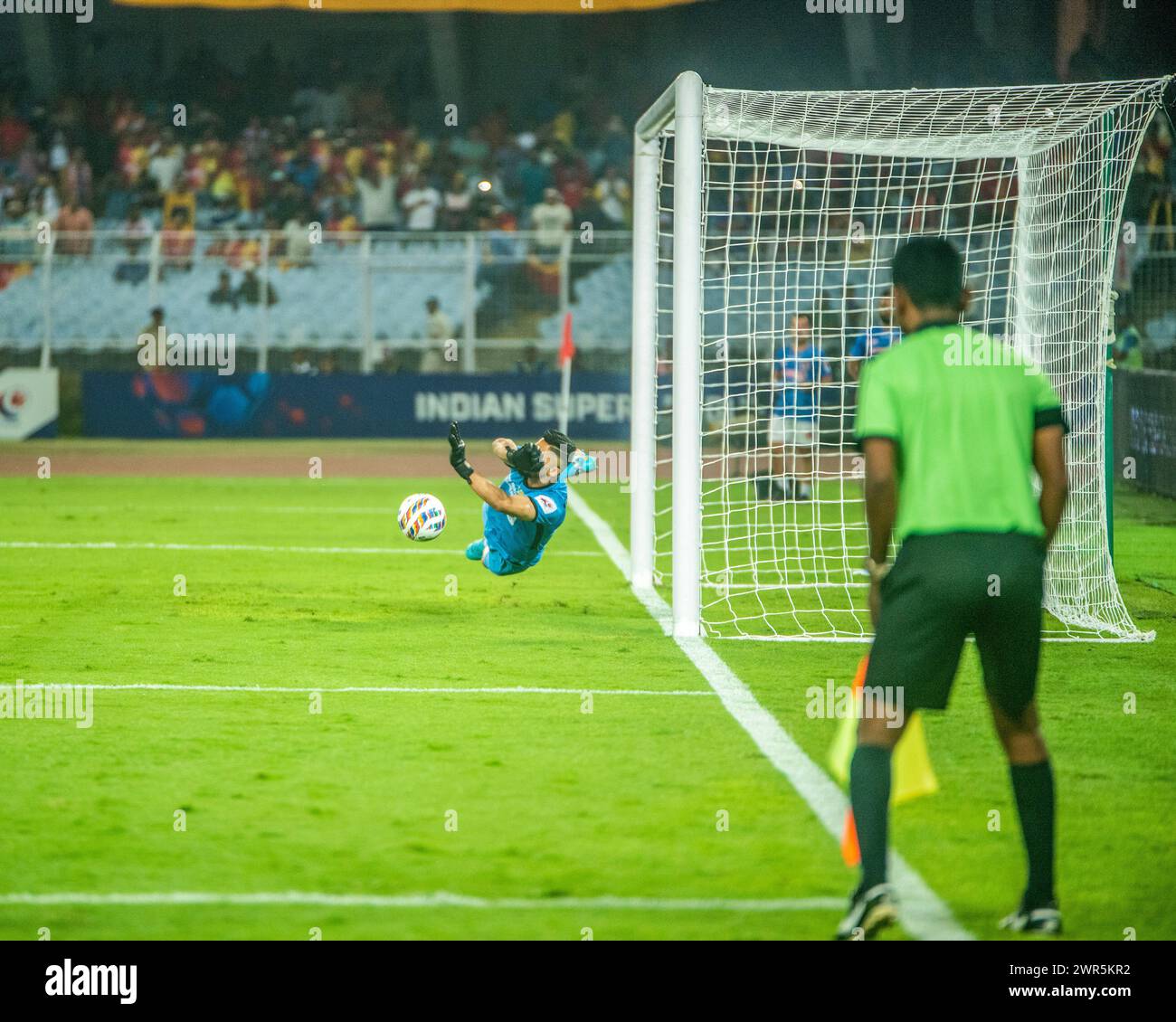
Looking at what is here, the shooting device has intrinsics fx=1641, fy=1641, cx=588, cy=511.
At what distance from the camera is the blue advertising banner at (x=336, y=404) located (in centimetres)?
2464

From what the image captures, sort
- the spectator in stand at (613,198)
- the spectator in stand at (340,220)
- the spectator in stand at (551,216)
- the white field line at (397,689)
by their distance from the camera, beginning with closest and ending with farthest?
the white field line at (397,689)
the spectator in stand at (551,216)
the spectator in stand at (340,220)
the spectator in stand at (613,198)

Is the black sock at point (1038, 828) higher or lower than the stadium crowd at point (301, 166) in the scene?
lower

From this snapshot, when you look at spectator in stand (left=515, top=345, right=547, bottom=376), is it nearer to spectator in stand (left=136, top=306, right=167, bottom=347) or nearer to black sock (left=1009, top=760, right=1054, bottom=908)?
spectator in stand (left=136, top=306, right=167, bottom=347)

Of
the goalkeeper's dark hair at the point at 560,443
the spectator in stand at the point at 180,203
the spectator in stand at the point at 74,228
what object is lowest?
the goalkeeper's dark hair at the point at 560,443

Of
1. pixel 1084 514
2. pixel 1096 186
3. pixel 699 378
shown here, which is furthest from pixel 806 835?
pixel 1096 186

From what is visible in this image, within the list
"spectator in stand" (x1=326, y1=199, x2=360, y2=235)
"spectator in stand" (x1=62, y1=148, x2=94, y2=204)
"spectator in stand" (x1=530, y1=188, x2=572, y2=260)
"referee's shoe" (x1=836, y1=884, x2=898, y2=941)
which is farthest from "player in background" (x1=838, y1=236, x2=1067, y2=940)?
"spectator in stand" (x1=62, y1=148, x2=94, y2=204)

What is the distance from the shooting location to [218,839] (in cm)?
548

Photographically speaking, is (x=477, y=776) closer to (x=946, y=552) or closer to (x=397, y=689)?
(x=397, y=689)

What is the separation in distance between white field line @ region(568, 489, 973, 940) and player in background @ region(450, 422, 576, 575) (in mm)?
917

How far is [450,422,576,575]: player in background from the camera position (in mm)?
10242

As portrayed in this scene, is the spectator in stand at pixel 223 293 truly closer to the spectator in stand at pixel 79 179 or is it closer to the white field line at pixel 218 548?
the spectator in stand at pixel 79 179

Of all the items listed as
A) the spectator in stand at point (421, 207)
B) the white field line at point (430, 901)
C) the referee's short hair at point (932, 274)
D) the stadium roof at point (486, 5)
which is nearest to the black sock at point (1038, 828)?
the white field line at point (430, 901)

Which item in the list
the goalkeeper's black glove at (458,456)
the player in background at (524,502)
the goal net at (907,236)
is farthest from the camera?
the player in background at (524,502)

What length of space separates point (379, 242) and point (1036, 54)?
9.97m
